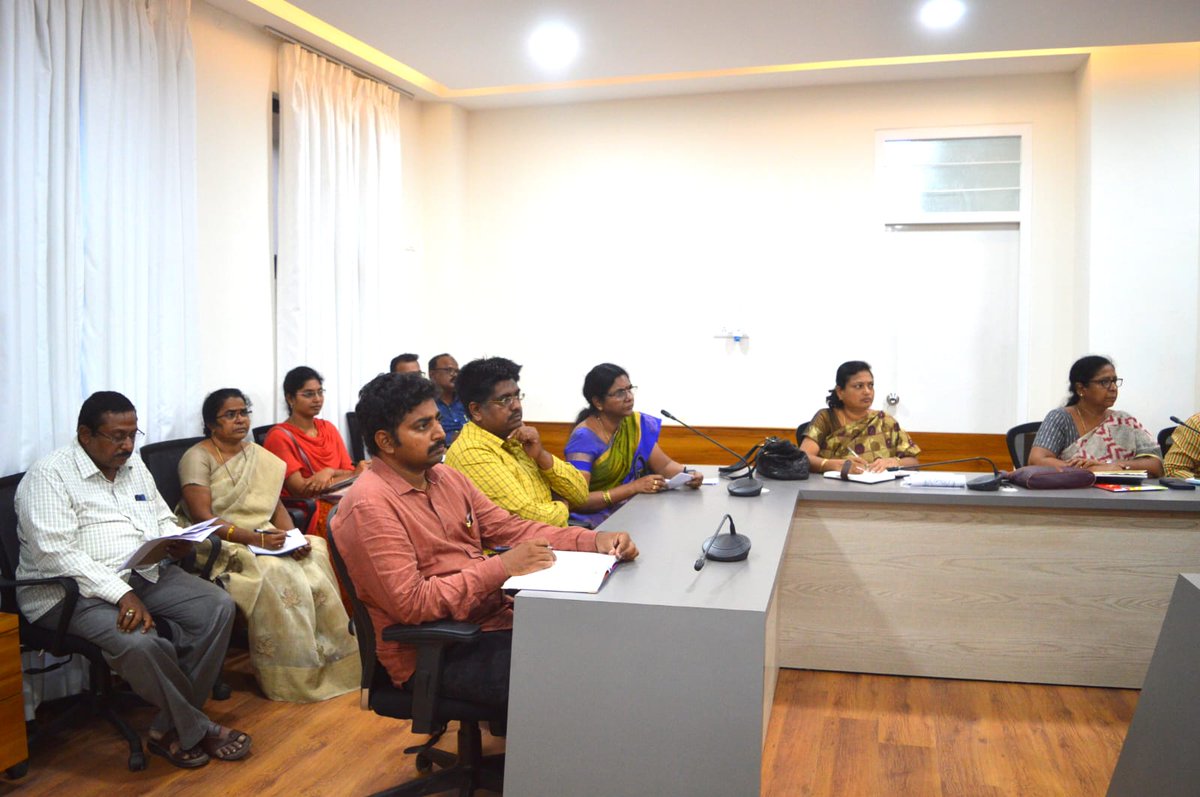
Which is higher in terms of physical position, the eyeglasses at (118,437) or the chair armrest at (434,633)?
the eyeglasses at (118,437)

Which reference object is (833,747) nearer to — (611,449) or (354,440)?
(611,449)

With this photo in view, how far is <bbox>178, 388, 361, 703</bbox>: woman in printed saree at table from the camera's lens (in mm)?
3301

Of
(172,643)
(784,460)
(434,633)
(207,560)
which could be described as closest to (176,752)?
(172,643)

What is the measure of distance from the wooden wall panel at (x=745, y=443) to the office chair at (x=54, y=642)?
333cm

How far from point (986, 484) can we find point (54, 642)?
3.09m

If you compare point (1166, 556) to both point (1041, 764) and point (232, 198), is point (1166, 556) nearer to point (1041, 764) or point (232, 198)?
point (1041, 764)

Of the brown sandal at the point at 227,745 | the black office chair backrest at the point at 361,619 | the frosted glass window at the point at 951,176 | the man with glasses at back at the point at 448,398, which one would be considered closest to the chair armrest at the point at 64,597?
the brown sandal at the point at 227,745

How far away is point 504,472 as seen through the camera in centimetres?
287

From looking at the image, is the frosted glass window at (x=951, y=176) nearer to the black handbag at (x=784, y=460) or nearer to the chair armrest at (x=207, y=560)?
the black handbag at (x=784, y=460)

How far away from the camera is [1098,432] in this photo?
155 inches

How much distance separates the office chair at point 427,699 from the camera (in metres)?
2.11

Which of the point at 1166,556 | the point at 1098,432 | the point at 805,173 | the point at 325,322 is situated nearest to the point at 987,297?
the point at 805,173

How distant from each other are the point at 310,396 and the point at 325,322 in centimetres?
69

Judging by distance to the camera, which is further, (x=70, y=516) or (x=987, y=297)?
(x=987, y=297)
